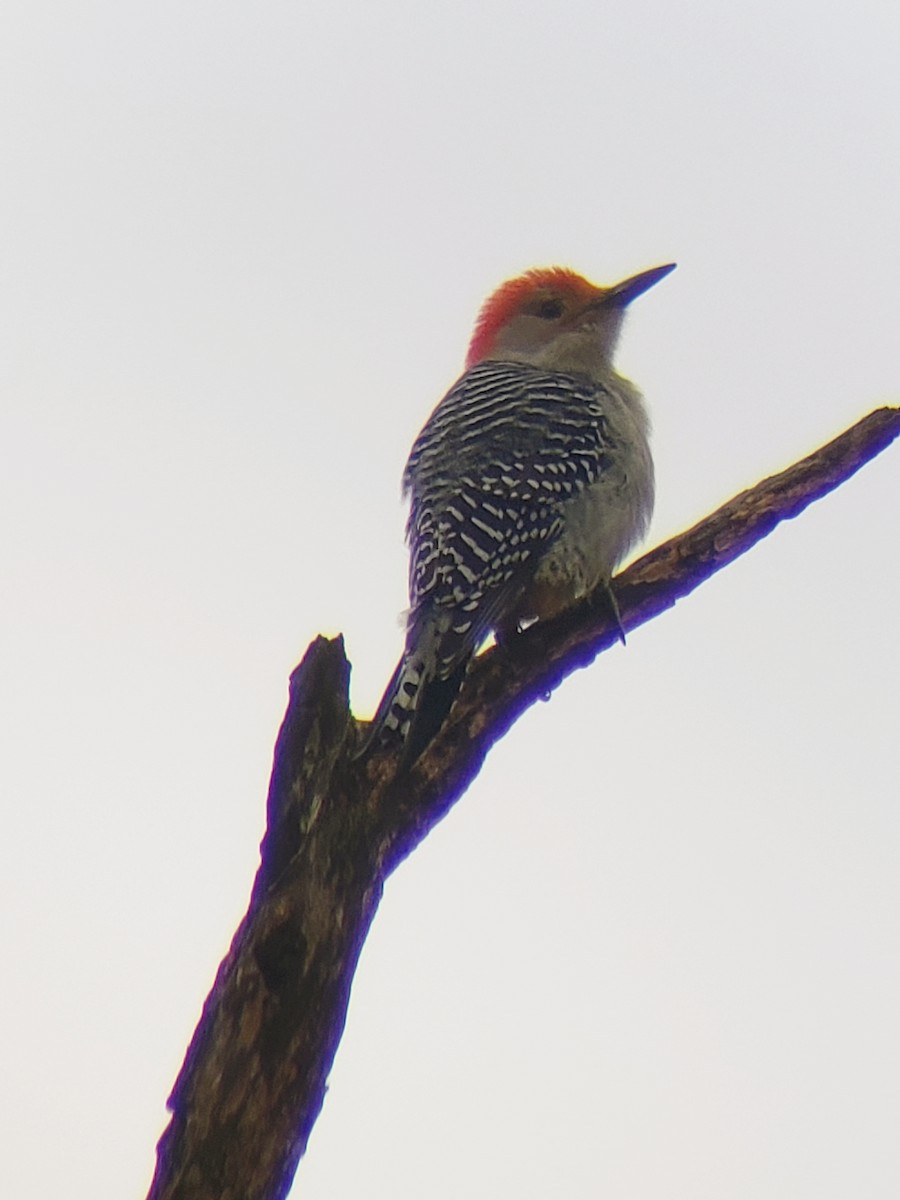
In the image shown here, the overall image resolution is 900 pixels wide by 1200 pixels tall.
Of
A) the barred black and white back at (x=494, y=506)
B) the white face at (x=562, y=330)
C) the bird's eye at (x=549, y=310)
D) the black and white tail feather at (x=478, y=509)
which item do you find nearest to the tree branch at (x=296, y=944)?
the black and white tail feather at (x=478, y=509)

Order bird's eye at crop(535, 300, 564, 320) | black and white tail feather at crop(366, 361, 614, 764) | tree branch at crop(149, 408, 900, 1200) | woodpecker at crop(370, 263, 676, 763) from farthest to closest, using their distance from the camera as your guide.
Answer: bird's eye at crop(535, 300, 564, 320)
woodpecker at crop(370, 263, 676, 763)
black and white tail feather at crop(366, 361, 614, 764)
tree branch at crop(149, 408, 900, 1200)

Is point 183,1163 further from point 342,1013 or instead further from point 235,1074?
point 342,1013

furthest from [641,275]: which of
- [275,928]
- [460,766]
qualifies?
[275,928]

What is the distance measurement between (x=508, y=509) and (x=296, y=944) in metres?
2.88

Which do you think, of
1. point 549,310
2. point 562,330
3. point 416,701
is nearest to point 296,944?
point 416,701

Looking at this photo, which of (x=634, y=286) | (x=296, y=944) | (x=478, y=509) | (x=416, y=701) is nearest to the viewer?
(x=296, y=944)

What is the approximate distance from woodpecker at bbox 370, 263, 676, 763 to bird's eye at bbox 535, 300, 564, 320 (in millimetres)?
562

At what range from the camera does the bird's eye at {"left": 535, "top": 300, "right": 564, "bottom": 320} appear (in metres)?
8.87

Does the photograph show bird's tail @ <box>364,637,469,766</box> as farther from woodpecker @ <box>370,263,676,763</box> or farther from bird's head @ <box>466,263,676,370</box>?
bird's head @ <box>466,263,676,370</box>

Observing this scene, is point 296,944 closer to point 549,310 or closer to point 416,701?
point 416,701

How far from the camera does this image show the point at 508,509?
675 centimetres

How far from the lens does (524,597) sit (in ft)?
22.2

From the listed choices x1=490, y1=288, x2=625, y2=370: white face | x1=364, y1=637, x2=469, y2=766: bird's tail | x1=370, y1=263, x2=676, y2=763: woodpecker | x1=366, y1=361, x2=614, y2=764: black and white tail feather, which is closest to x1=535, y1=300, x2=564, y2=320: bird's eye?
x1=490, y1=288, x2=625, y2=370: white face

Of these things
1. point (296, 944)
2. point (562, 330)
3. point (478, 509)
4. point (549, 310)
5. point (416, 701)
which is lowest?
point (296, 944)
